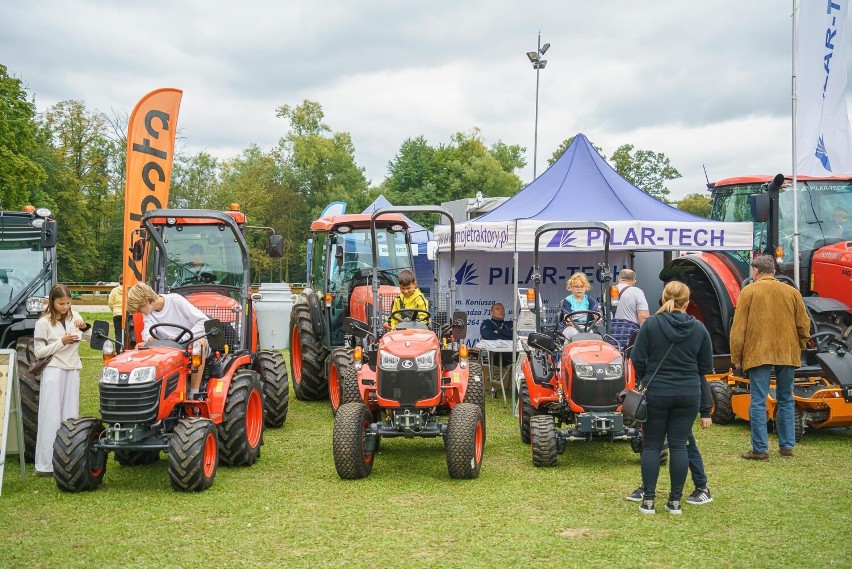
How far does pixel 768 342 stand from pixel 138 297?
16.6 feet

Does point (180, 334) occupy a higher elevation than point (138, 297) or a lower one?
lower

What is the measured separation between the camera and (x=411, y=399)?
7.24 metres

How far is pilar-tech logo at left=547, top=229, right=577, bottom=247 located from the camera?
10570 mm

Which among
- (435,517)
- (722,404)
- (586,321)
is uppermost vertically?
(586,321)

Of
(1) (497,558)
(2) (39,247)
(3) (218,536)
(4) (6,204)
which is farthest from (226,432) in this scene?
(4) (6,204)

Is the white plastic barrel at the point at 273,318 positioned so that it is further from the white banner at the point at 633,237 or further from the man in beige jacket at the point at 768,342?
the man in beige jacket at the point at 768,342

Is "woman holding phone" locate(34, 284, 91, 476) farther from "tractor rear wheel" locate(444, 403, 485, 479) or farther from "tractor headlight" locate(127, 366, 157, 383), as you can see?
"tractor rear wheel" locate(444, 403, 485, 479)

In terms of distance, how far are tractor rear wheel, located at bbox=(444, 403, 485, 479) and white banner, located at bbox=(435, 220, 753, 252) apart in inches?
149

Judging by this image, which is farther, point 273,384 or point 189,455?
point 273,384

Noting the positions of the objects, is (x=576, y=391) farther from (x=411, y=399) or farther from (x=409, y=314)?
(x=409, y=314)

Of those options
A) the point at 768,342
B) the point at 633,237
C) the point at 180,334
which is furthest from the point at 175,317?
the point at 633,237

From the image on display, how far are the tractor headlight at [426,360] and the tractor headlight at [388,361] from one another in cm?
16

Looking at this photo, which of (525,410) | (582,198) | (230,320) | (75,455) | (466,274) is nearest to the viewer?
(75,455)

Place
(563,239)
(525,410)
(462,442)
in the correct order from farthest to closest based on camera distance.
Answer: (563,239)
(525,410)
(462,442)
